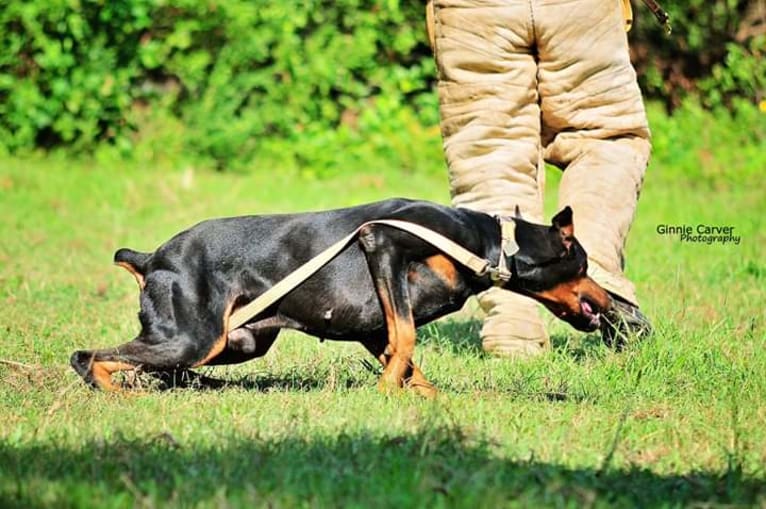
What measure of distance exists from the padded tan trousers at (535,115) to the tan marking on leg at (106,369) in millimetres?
1968

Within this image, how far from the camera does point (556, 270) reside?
18.9 ft

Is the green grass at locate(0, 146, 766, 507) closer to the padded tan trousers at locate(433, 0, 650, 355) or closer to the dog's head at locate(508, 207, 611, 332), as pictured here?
the dog's head at locate(508, 207, 611, 332)

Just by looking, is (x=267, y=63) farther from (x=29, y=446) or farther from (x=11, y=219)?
(x=29, y=446)

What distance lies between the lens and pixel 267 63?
14.4m

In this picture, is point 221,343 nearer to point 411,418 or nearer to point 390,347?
point 390,347

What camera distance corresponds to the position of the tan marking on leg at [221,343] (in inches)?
224

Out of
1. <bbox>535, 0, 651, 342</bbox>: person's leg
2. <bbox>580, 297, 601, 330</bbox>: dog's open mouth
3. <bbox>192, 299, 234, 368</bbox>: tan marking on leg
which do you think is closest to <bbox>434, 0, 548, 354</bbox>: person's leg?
<bbox>535, 0, 651, 342</bbox>: person's leg

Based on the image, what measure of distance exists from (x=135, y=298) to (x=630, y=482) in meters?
5.06

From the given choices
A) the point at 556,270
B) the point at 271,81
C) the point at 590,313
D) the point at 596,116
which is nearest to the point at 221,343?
the point at 556,270

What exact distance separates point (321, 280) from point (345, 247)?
0.18 meters

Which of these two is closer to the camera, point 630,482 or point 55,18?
point 630,482

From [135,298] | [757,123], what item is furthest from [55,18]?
[757,123]

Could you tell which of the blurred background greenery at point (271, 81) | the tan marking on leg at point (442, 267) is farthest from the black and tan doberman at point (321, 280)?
the blurred background greenery at point (271, 81)

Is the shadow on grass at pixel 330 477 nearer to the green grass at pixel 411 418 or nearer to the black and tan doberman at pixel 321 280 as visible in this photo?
the green grass at pixel 411 418
